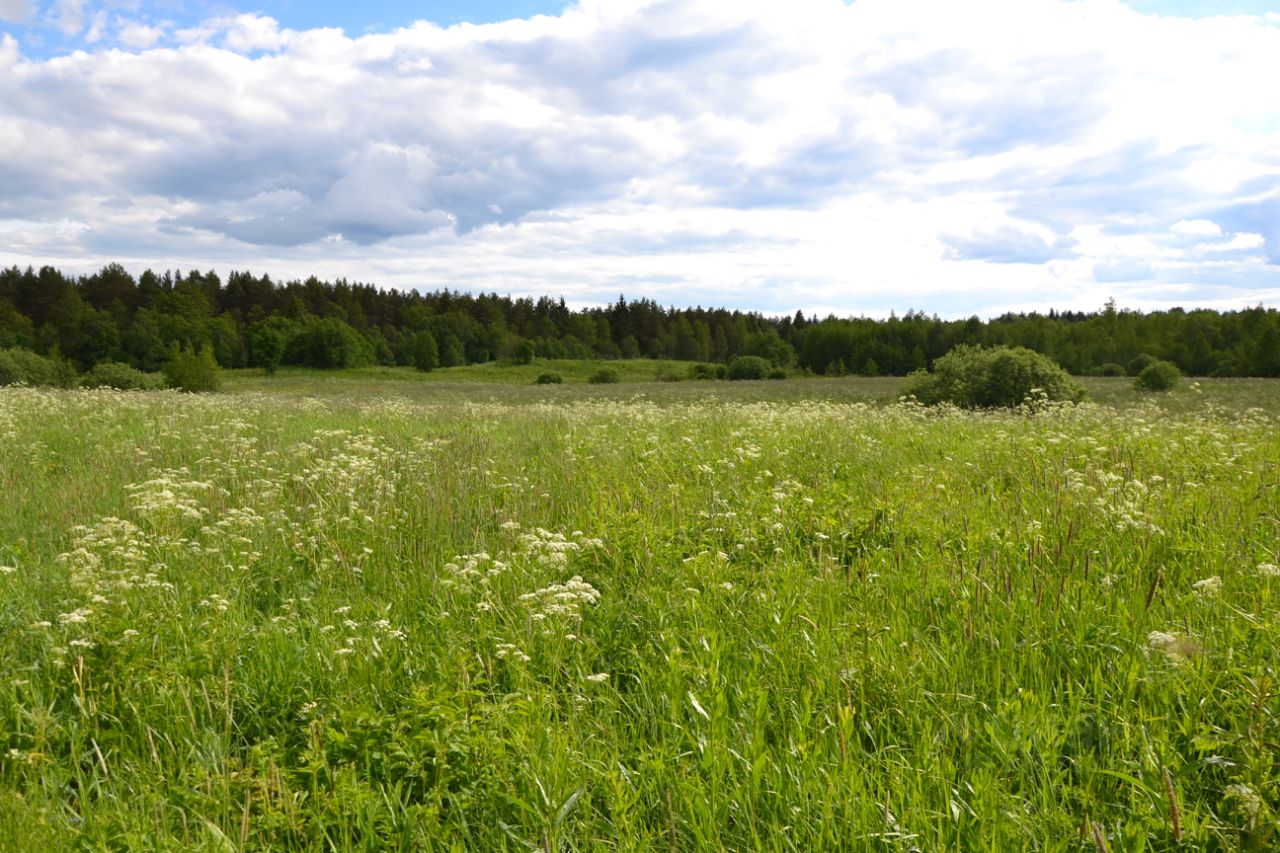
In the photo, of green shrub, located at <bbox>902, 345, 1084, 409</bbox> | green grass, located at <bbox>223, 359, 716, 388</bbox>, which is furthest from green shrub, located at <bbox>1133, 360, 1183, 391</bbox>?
green grass, located at <bbox>223, 359, 716, 388</bbox>

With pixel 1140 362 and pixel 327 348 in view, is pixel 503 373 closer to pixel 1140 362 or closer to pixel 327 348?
pixel 327 348

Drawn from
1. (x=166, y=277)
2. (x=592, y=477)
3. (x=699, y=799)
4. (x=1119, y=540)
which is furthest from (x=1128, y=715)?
(x=166, y=277)

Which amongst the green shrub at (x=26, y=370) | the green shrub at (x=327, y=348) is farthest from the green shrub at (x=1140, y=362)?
the green shrub at (x=327, y=348)

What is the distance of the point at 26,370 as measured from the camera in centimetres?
3416

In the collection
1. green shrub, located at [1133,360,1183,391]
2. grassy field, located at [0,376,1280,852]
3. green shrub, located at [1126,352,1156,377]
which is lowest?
grassy field, located at [0,376,1280,852]

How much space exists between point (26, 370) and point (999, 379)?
41.2 meters

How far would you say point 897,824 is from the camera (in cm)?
238

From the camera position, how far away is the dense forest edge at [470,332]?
232 feet

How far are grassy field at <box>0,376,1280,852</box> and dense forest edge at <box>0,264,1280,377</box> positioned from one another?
62043 mm

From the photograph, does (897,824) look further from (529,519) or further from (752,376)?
(752,376)

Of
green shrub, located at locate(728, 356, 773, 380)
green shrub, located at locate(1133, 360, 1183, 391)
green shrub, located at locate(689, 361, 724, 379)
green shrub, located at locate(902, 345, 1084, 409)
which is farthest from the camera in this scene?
green shrub, located at locate(689, 361, 724, 379)

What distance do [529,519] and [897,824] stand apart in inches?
159

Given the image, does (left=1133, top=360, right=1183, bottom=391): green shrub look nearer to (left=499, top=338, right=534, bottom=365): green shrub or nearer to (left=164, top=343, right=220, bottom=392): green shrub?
(left=164, top=343, right=220, bottom=392): green shrub

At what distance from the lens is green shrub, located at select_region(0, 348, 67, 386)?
33.2 metres
